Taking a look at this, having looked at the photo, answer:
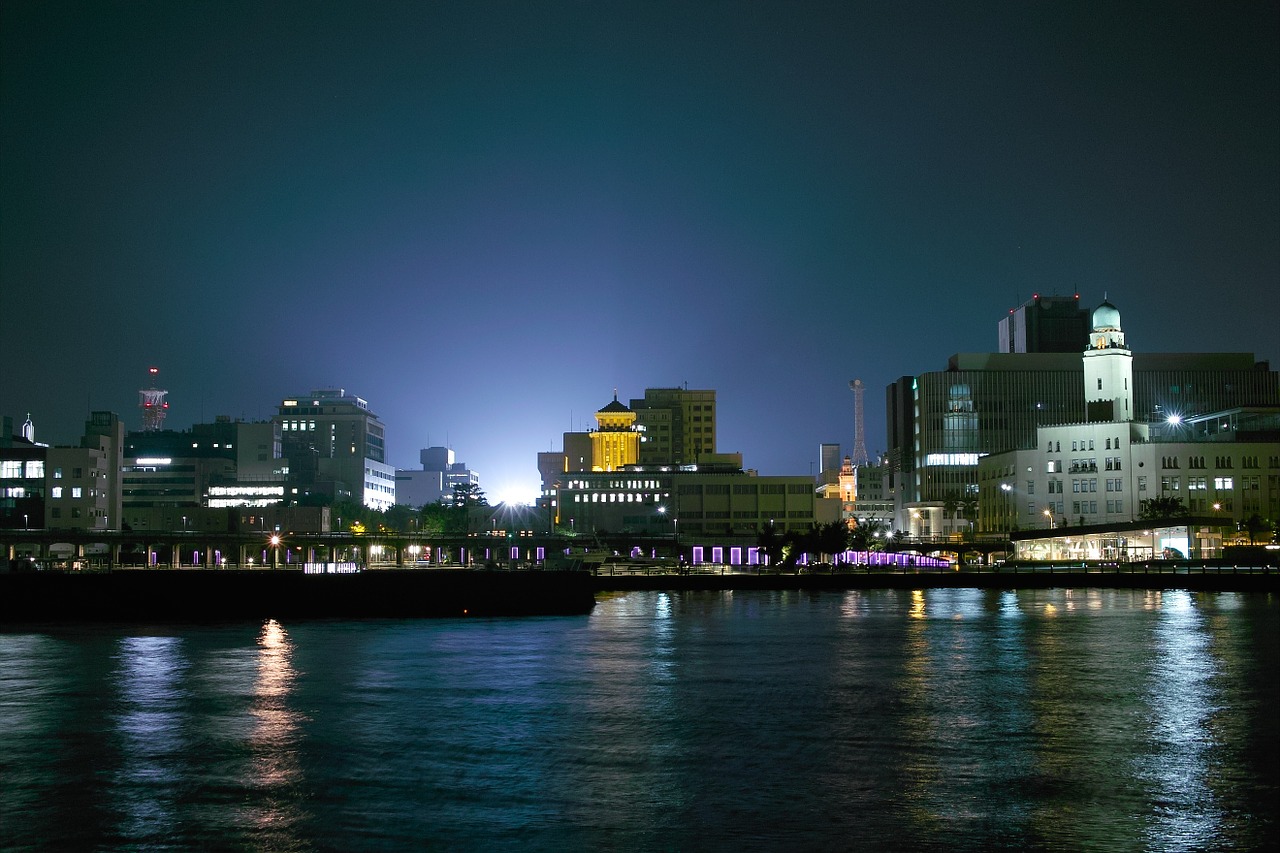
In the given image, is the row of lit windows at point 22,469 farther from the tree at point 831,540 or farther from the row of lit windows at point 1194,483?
the row of lit windows at point 1194,483

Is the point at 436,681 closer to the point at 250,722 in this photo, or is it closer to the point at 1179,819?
the point at 250,722

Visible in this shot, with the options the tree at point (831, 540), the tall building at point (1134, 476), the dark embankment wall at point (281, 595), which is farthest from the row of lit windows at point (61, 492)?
the tall building at point (1134, 476)

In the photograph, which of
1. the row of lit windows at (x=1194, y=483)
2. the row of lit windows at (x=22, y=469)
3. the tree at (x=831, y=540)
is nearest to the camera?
the tree at (x=831, y=540)

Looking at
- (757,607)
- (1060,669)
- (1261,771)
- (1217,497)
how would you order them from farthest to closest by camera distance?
(1217,497), (757,607), (1060,669), (1261,771)

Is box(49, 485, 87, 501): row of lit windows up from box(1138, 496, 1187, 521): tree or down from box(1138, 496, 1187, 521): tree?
up

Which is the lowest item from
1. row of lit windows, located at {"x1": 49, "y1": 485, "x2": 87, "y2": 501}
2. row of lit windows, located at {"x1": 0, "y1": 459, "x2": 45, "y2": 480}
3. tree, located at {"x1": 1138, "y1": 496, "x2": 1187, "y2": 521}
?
tree, located at {"x1": 1138, "y1": 496, "x2": 1187, "y2": 521}

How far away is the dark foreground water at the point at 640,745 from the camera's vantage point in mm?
20922

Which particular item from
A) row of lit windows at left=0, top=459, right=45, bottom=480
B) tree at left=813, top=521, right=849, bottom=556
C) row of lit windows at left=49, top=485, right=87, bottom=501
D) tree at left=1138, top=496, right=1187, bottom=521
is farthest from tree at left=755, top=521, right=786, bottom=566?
row of lit windows at left=0, top=459, right=45, bottom=480

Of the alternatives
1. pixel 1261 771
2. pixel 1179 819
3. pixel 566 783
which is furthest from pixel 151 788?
pixel 1261 771

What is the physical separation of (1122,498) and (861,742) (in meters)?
169

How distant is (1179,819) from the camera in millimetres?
21500

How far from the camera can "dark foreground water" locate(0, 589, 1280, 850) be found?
2092 centimetres

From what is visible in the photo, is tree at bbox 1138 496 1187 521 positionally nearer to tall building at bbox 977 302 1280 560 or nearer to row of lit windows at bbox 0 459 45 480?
tall building at bbox 977 302 1280 560

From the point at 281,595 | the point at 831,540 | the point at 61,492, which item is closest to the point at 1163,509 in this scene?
the point at 831,540
